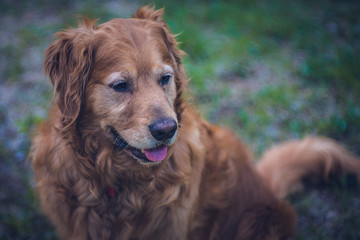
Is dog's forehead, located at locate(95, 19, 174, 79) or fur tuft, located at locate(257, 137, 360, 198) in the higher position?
dog's forehead, located at locate(95, 19, 174, 79)

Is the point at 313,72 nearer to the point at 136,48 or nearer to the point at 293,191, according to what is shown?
the point at 293,191

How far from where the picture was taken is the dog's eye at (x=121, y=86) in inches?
80.5

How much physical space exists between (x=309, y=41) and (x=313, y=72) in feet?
3.77

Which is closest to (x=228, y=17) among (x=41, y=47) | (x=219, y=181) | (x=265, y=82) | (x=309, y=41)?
(x=309, y=41)

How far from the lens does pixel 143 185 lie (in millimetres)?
2223

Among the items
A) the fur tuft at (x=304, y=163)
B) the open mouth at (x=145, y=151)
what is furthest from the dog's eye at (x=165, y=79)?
the fur tuft at (x=304, y=163)

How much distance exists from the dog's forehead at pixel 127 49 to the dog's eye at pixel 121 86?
0.10m

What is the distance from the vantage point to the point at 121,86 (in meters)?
2.07

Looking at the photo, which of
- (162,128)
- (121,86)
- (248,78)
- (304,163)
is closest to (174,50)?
(121,86)

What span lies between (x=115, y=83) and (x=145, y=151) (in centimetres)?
56

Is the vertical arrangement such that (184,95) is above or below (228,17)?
above

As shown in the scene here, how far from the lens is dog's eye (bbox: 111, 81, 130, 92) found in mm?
2044

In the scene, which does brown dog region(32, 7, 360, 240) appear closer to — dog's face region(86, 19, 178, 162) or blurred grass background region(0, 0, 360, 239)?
dog's face region(86, 19, 178, 162)

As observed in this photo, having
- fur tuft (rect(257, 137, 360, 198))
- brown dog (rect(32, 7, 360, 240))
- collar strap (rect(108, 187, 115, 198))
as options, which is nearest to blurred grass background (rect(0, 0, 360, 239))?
fur tuft (rect(257, 137, 360, 198))
